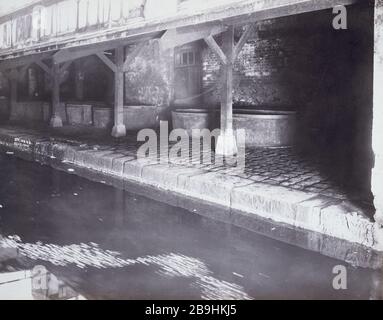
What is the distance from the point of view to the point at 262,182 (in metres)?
5.57

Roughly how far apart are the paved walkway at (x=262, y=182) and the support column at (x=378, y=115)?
0.27m

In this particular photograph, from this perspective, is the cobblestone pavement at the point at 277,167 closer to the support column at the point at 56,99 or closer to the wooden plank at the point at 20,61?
the wooden plank at the point at 20,61

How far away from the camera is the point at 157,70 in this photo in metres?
13.6

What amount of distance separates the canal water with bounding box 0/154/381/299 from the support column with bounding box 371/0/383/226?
2.71ft

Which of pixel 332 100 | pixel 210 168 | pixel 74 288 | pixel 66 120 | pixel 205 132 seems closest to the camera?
pixel 74 288

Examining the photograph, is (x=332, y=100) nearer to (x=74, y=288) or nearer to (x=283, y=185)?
(x=283, y=185)

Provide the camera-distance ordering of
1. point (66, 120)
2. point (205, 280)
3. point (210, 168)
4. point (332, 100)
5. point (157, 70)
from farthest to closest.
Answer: point (66, 120) < point (157, 70) < point (332, 100) < point (210, 168) < point (205, 280)

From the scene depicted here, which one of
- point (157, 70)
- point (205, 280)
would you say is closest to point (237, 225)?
point (205, 280)

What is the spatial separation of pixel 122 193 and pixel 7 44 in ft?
34.4

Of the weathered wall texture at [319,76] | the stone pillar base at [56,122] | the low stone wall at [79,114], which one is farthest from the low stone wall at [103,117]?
the weathered wall texture at [319,76]

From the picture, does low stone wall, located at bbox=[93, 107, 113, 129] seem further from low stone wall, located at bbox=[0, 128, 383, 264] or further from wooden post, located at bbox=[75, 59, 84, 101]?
wooden post, located at bbox=[75, 59, 84, 101]

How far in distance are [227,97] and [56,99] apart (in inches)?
333

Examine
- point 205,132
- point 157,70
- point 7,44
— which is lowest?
point 205,132

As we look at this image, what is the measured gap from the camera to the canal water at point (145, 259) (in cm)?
312
